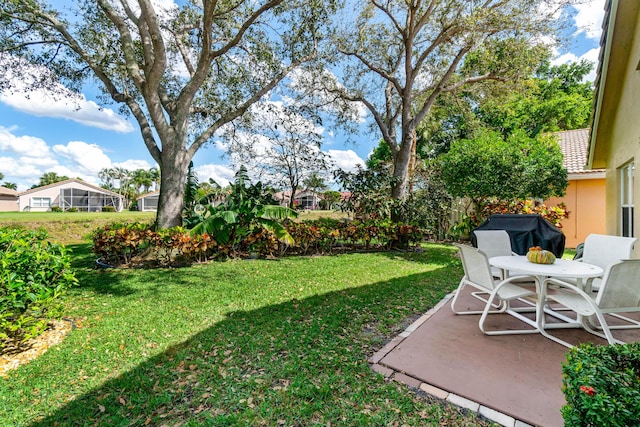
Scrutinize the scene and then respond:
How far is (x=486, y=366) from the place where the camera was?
333cm

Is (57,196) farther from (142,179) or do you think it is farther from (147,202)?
(142,179)

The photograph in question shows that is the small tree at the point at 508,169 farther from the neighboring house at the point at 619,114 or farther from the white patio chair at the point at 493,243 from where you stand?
the white patio chair at the point at 493,243

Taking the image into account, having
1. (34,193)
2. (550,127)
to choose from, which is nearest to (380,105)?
(550,127)

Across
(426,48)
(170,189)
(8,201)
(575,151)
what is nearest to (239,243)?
(170,189)

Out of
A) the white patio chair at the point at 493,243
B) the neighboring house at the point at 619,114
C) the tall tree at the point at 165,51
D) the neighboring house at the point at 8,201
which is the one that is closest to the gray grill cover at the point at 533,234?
the white patio chair at the point at 493,243

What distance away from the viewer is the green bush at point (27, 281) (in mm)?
3436

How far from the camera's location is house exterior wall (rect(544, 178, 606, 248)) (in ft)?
41.8

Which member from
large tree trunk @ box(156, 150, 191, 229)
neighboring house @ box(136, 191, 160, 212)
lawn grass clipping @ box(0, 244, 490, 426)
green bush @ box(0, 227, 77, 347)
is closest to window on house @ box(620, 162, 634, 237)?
lawn grass clipping @ box(0, 244, 490, 426)

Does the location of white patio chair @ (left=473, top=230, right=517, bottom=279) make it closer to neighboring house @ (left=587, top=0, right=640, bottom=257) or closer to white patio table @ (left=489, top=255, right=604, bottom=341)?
white patio table @ (left=489, top=255, right=604, bottom=341)

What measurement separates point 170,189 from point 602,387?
10.1 m

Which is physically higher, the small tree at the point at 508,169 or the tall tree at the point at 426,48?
the tall tree at the point at 426,48

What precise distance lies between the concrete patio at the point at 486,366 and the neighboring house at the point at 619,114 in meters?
3.83

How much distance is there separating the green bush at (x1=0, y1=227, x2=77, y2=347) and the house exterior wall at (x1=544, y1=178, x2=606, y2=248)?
1730 cm

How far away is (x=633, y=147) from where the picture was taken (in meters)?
5.61
